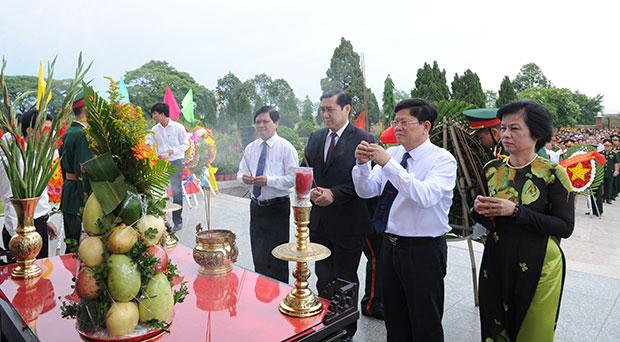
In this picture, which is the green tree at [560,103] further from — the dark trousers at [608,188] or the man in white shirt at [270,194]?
the man in white shirt at [270,194]

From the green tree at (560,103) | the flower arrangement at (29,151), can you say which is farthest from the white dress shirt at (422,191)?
the green tree at (560,103)

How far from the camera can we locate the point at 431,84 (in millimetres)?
21922

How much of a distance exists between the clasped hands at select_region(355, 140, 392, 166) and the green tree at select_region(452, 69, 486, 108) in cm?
2317

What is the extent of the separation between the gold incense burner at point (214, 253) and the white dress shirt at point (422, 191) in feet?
3.14

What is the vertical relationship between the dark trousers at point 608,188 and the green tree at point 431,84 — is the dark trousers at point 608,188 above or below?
below

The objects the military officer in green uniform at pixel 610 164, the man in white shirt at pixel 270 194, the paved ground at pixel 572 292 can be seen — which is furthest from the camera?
the military officer in green uniform at pixel 610 164

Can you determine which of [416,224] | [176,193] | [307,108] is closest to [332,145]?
[416,224]

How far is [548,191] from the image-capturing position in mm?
1986

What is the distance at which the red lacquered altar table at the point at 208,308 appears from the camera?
144 cm

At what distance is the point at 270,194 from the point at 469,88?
2326 cm

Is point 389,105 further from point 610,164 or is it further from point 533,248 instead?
point 533,248

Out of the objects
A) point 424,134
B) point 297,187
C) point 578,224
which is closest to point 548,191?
point 424,134

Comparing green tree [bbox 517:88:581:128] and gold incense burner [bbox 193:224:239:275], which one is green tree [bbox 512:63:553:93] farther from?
gold incense burner [bbox 193:224:239:275]

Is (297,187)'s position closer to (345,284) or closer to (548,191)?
(345,284)
